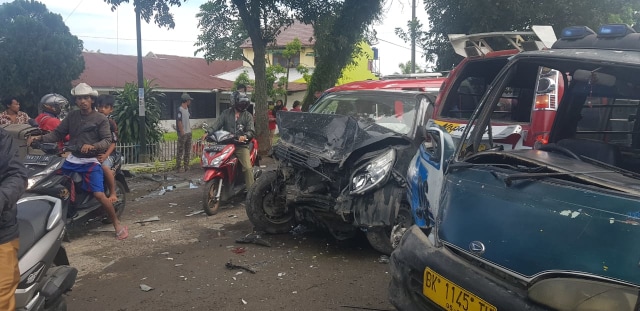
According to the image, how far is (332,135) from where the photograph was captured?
555 centimetres

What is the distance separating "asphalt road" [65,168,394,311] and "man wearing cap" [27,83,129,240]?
2.18 feet

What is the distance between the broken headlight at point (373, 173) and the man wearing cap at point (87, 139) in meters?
3.02

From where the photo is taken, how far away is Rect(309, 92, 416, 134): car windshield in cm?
587

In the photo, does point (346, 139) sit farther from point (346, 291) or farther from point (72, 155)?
point (72, 155)

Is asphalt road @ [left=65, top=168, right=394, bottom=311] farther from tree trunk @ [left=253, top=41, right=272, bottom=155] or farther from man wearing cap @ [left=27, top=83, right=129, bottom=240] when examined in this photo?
tree trunk @ [left=253, top=41, right=272, bottom=155]

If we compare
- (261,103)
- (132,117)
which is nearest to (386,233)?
(261,103)

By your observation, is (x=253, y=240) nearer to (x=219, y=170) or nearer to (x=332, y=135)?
(x=332, y=135)

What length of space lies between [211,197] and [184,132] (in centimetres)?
439

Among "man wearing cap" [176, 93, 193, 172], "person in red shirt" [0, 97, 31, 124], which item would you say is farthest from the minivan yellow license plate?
"man wearing cap" [176, 93, 193, 172]

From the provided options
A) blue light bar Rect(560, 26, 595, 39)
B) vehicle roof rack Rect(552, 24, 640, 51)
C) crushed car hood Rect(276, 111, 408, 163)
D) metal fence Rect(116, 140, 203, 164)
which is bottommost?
metal fence Rect(116, 140, 203, 164)

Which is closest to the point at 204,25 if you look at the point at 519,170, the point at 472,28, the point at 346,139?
the point at 472,28

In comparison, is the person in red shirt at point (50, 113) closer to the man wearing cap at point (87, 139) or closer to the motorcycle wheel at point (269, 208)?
the man wearing cap at point (87, 139)

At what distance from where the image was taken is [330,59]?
14023 mm

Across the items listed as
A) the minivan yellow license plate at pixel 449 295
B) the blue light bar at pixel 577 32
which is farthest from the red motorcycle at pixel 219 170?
the blue light bar at pixel 577 32
